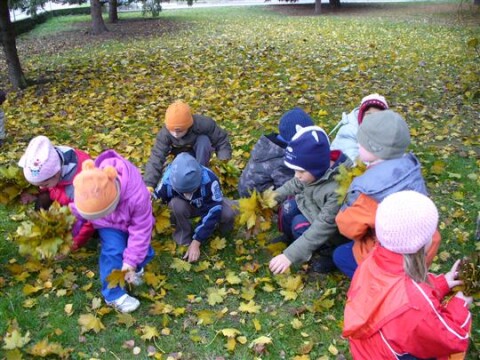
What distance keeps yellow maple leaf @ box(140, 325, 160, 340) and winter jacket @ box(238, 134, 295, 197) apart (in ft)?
4.65

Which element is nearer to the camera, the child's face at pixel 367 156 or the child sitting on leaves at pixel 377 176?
the child sitting on leaves at pixel 377 176

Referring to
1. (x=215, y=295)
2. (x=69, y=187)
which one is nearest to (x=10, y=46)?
(x=69, y=187)

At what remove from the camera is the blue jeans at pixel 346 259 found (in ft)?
10.1

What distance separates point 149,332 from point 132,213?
2.45 feet

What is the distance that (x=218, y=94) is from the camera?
778cm

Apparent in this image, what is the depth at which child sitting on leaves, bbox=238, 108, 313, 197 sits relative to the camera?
391 cm

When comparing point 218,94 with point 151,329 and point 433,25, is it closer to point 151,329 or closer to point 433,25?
point 151,329

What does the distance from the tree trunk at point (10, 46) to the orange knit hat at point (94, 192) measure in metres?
6.85

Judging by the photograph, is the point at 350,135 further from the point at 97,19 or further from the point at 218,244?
the point at 97,19

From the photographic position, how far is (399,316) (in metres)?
2.05

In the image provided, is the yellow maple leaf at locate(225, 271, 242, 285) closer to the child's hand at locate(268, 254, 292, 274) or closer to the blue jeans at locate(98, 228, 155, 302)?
the child's hand at locate(268, 254, 292, 274)

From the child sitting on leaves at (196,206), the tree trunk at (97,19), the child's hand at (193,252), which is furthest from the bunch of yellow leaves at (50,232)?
the tree trunk at (97,19)

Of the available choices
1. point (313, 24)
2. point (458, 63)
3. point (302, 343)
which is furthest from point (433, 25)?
point (302, 343)

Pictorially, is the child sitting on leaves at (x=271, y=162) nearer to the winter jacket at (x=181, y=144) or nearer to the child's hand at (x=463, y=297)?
the winter jacket at (x=181, y=144)
